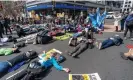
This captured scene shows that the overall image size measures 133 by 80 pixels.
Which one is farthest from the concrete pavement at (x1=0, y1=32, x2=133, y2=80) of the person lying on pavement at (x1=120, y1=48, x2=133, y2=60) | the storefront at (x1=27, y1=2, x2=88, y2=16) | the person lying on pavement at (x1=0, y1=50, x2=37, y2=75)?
the storefront at (x1=27, y1=2, x2=88, y2=16)

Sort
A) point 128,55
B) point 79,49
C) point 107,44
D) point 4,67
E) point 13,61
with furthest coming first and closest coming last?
point 107,44 < point 79,49 < point 128,55 < point 13,61 < point 4,67

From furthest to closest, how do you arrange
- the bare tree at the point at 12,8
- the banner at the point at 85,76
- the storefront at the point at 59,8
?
the storefront at the point at 59,8 < the bare tree at the point at 12,8 < the banner at the point at 85,76

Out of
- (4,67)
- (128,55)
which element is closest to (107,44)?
(128,55)

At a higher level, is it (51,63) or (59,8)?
(59,8)

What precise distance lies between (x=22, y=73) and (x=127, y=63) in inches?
187

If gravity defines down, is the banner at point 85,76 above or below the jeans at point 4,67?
Answer: below

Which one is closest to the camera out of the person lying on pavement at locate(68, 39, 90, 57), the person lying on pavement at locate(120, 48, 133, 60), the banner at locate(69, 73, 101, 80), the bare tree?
the banner at locate(69, 73, 101, 80)

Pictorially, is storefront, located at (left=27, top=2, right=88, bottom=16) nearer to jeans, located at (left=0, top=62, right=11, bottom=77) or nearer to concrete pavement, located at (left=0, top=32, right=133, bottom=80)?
concrete pavement, located at (left=0, top=32, right=133, bottom=80)

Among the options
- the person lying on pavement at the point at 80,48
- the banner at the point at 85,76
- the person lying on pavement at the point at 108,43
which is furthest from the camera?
the person lying on pavement at the point at 108,43

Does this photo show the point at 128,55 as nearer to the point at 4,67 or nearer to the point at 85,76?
the point at 85,76

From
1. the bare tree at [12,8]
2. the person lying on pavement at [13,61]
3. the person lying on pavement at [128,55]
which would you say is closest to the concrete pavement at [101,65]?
the person lying on pavement at [128,55]

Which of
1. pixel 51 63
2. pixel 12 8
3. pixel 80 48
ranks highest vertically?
pixel 12 8

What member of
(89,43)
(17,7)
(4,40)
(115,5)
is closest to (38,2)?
(17,7)

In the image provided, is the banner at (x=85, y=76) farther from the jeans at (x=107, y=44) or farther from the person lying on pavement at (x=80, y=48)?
the jeans at (x=107, y=44)
